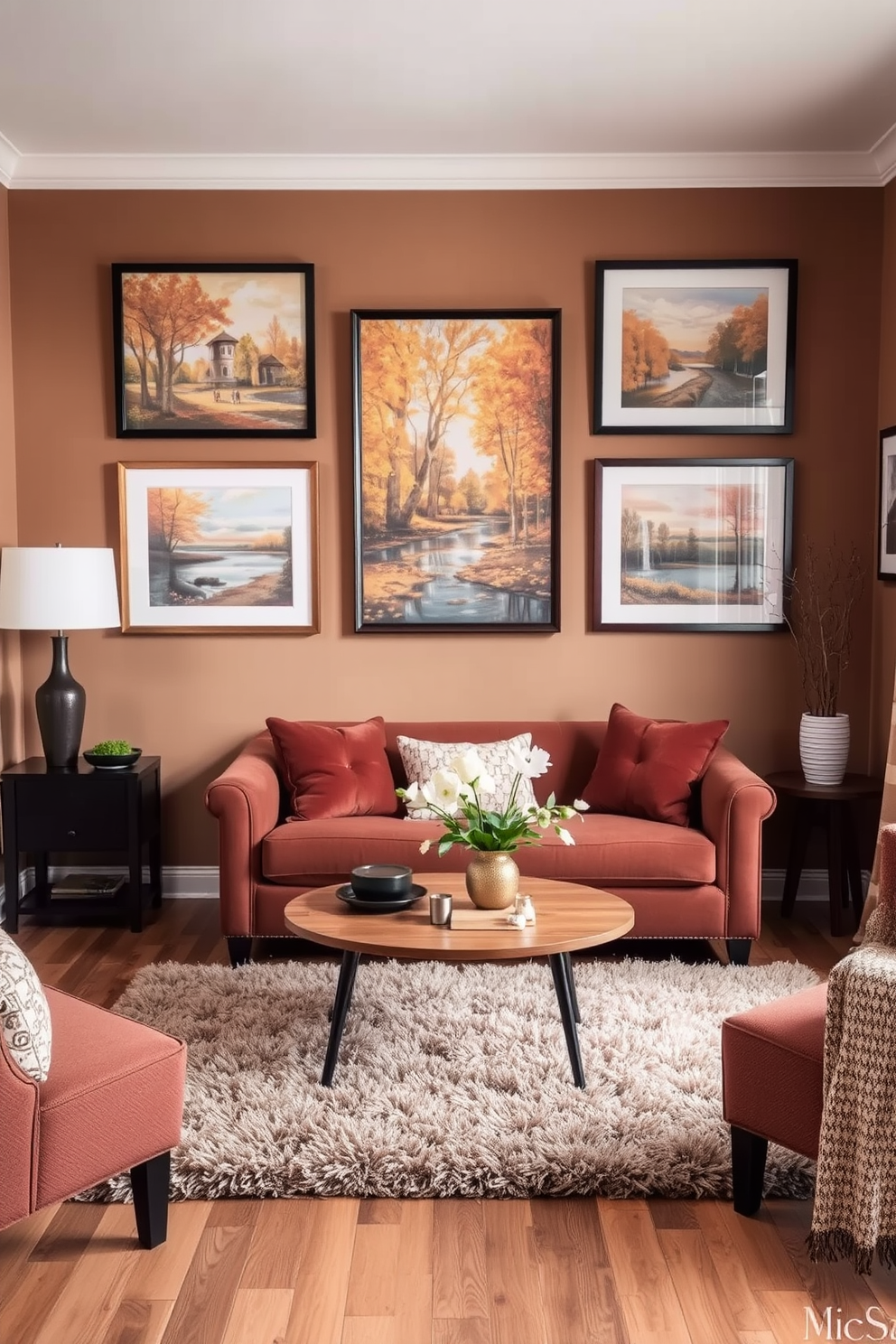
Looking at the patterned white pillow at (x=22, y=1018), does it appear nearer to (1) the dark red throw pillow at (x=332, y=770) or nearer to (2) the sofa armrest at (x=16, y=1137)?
(2) the sofa armrest at (x=16, y=1137)

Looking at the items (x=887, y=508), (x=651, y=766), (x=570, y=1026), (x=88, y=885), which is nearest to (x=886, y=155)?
(x=887, y=508)

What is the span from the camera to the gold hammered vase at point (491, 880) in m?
3.25

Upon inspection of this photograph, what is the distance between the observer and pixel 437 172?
4805 mm

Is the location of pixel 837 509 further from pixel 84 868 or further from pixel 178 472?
pixel 84 868

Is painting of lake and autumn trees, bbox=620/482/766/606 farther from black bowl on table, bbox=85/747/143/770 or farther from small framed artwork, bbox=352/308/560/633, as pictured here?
black bowl on table, bbox=85/747/143/770

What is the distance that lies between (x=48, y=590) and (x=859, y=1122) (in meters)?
3.39

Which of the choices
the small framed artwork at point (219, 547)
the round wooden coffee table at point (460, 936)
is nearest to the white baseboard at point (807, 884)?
the round wooden coffee table at point (460, 936)

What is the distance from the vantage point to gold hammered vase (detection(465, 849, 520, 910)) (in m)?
3.25

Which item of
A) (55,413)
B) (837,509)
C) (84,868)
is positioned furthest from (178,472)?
(837,509)

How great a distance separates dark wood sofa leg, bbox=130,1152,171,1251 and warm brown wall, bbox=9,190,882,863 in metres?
2.70

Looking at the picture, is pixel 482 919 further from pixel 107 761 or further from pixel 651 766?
pixel 107 761

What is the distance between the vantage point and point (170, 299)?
16.0ft

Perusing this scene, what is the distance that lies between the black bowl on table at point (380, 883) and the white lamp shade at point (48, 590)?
177cm

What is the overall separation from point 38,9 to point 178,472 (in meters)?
1.82
